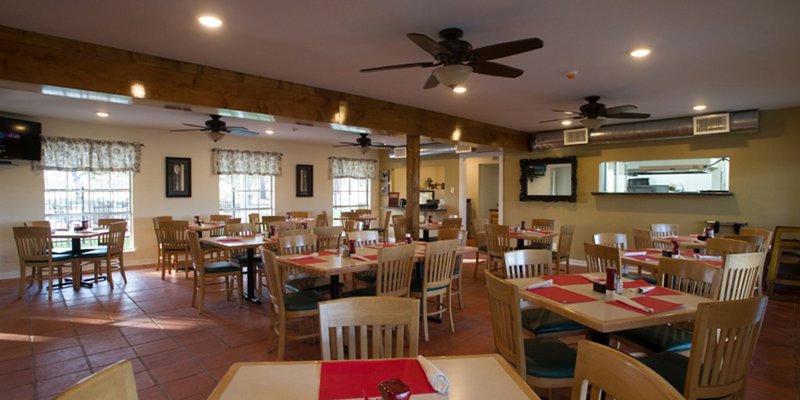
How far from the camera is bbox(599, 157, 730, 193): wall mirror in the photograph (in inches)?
249

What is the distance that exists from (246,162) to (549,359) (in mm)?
7945

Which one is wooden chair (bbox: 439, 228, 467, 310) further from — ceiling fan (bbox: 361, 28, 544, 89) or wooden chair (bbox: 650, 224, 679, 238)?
wooden chair (bbox: 650, 224, 679, 238)

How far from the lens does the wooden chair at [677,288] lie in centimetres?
235

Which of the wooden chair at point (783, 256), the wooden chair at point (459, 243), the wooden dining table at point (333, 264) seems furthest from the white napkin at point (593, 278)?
the wooden chair at point (783, 256)

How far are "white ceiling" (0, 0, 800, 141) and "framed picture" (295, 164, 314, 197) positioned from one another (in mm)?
5224

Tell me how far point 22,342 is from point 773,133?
9.15 meters

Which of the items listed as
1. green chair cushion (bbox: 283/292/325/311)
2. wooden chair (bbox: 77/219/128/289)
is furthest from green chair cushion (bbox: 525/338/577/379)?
wooden chair (bbox: 77/219/128/289)

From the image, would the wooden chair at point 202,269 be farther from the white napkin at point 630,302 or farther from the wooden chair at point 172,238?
the white napkin at point 630,302

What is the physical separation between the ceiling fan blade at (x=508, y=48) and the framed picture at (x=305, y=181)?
24.3 ft

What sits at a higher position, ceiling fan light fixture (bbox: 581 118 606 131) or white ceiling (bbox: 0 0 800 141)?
white ceiling (bbox: 0 0 800 141)

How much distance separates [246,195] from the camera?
8.96 metres

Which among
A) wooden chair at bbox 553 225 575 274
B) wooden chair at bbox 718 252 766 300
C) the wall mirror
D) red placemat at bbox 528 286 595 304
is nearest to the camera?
A: red placemat at bbox 528 286 595 304

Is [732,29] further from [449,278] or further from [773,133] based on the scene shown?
[773,133]

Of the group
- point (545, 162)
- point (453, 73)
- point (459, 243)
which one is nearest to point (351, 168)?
point (545, 162)
